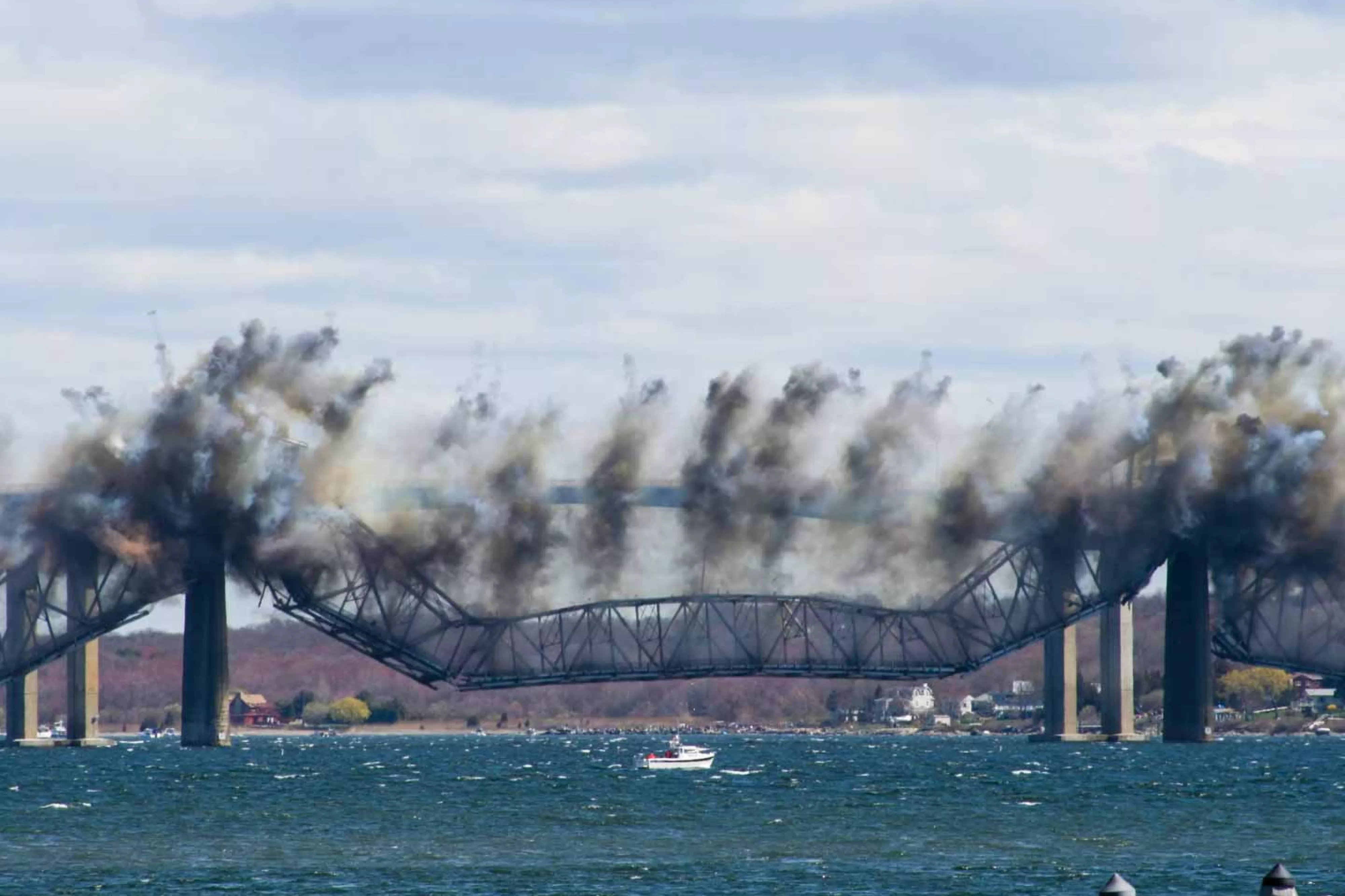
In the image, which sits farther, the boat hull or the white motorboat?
the white motorboat

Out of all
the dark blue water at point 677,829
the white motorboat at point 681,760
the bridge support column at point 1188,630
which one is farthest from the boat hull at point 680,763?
the bridge support column at point 1188,630

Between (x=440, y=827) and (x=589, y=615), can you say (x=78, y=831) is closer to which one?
(x=440, y=827)

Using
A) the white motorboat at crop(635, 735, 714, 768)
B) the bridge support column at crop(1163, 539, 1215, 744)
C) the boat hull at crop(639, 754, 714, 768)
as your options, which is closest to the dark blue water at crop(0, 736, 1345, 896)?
the boat hull at crop(639, 754, 714, 768)

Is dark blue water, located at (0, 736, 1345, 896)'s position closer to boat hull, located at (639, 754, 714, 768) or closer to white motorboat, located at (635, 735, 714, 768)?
boat hull, located at (639, 754, 714, 768)

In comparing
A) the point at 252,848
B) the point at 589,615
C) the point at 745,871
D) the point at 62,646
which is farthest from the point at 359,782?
the point at 745,871

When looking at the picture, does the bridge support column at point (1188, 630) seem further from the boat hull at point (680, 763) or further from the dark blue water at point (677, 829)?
the boat hull at point (680, 763)

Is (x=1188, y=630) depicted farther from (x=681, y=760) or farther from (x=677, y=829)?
(x=677, y=829)

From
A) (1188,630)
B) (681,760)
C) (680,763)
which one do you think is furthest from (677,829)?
(1188,630)
